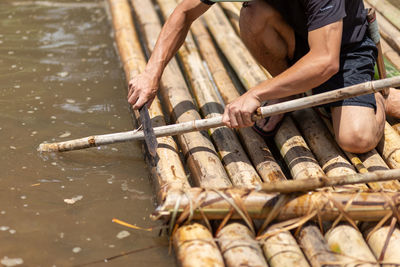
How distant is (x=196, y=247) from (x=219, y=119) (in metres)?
0.82

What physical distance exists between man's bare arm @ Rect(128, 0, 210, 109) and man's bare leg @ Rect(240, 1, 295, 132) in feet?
0.88

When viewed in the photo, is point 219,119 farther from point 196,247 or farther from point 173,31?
point 196,247

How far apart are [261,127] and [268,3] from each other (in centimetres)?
72

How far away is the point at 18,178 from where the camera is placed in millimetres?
3031

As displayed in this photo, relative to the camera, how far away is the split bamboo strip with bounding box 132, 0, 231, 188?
9.22ft

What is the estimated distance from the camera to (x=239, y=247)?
232cm

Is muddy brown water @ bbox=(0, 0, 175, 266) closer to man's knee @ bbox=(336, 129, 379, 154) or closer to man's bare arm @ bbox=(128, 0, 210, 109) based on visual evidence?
man's bare arm @ bbox=(128, 0, 210, 109)

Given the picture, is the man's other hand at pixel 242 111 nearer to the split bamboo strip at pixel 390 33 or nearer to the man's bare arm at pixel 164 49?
the man's bare arm at pixel 164 49

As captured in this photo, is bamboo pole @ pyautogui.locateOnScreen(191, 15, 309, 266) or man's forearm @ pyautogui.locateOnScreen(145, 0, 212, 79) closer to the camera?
bamboo pole @ pyautogui.locateOnScreen(191, 15, 309, 266)

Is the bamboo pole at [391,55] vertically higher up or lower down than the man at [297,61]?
higher up

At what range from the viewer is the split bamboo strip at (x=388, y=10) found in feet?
15.2

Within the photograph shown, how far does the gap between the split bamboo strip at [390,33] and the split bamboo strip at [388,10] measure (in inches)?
2.0

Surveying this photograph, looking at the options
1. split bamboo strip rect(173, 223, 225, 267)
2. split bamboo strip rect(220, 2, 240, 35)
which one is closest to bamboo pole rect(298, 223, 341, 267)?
split bamboo strip rect(173, 223, 225, 267)

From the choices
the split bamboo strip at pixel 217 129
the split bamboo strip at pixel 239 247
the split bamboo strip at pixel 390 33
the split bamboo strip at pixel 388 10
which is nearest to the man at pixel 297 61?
the split bamboo strip at pixel 217 129
